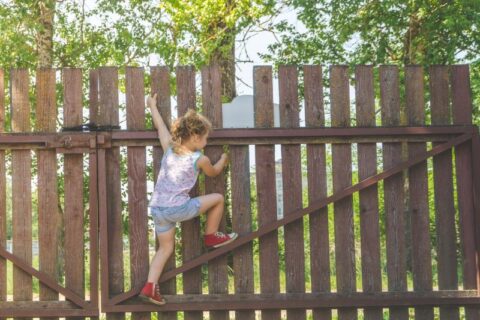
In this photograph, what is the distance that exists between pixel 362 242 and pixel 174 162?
1786mm

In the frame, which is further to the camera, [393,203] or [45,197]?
[393,203]

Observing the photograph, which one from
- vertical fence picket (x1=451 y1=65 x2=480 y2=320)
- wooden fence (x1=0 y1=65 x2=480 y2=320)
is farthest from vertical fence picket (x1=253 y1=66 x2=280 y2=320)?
vertical fence picket (x1=451 y1=65 x2=480 y2=320)

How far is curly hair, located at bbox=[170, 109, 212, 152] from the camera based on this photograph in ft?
16.1

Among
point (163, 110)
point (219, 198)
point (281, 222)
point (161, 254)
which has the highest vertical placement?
point (163, 110)

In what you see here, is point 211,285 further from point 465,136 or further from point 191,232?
point 465,136

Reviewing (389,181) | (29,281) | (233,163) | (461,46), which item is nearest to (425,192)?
(389,181)

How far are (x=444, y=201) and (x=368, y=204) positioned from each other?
70cm

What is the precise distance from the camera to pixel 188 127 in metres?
4.92

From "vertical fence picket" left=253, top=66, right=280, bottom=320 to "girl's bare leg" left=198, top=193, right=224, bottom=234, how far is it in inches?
14.1

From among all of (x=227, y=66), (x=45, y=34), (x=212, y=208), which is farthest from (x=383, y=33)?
(x=212, y=208)

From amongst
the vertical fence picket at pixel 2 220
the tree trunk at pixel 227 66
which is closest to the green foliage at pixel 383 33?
the tree trunk at pixel 227 66

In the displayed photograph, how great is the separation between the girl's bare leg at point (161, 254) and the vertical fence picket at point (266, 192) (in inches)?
30.3

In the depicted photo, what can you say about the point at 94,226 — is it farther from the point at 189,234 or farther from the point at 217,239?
the point at 217,239

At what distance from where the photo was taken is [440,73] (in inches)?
216
